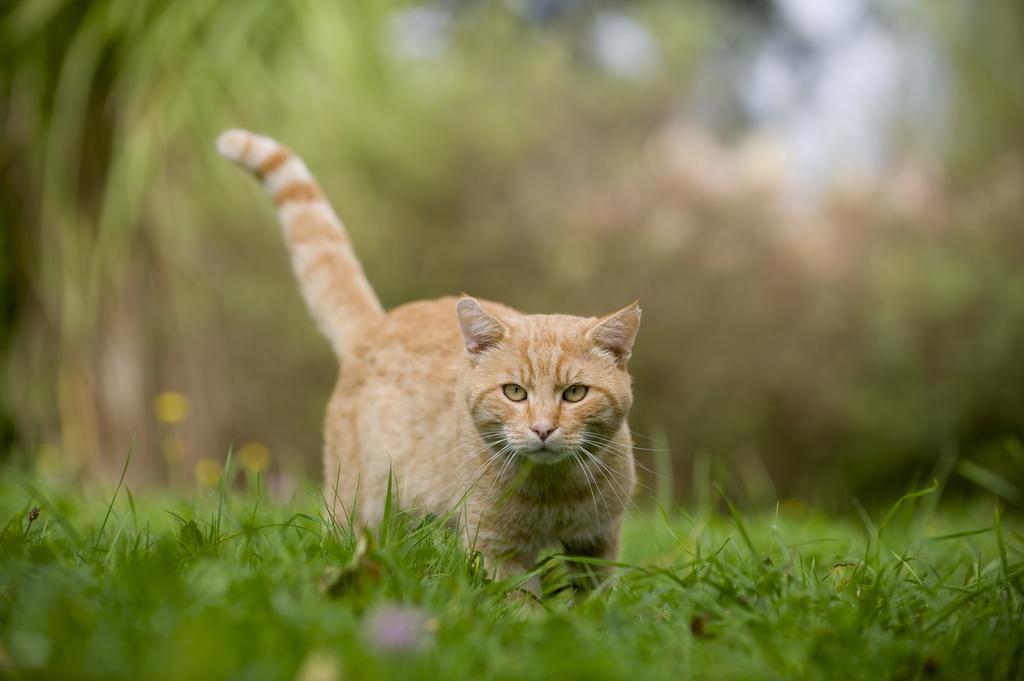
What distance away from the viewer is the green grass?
3.80 feet

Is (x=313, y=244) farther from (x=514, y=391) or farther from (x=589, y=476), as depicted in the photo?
(x=589, y=476)

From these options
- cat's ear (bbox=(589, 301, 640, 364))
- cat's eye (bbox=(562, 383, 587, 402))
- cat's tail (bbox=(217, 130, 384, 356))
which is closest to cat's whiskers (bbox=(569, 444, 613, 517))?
cat's eye (bbox=(562, 383, 587, 402))

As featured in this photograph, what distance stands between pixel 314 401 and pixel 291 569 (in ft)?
21.8

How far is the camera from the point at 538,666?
1240 millimetres

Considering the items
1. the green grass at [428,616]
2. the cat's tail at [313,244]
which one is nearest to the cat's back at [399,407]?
the cat's tail at [313,244]

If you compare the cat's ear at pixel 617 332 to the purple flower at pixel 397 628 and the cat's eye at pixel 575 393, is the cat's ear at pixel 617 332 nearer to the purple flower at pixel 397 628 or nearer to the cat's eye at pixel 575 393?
the cat's eye at pixel 575 393

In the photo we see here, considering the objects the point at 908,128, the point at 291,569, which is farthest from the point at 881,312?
the point at 291,569

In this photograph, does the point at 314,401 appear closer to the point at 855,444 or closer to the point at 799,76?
the point at 855,444

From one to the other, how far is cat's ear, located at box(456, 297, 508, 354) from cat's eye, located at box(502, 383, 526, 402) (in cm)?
12

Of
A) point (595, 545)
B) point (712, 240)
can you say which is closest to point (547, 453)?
point (595, 545)

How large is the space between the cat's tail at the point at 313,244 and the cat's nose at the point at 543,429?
0.92 meters

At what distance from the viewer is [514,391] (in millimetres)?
2246

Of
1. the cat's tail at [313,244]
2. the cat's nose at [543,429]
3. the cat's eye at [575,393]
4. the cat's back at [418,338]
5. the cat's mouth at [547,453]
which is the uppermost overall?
the cat's tail at [313,244]

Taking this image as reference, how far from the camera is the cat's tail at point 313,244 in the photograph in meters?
2.84
